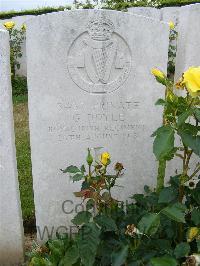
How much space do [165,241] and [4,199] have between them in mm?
1078

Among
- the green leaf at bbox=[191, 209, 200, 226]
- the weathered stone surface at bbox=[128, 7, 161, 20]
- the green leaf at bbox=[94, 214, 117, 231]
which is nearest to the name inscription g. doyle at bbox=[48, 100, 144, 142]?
the green leaf at bbox=[94, 214, 117, 231]

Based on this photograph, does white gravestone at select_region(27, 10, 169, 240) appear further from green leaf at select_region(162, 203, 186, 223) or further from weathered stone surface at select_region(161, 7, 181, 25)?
weathered stone surface at select_region(161, 7, 181, 25)

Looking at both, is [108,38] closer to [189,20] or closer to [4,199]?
[189,20]

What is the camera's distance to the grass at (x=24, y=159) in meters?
3.35

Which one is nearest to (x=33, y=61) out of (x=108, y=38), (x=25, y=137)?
(x=108, y=38)

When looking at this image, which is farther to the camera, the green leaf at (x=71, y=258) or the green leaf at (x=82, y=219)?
the green leaf at (x=71, y=258)

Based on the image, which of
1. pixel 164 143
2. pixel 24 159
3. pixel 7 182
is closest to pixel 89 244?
pixel 164 143

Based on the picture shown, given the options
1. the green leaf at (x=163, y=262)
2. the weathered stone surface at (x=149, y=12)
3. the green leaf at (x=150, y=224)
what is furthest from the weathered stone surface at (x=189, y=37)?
the weathered stone surface at (x=149, y=12)

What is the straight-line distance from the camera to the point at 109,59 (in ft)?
8.04

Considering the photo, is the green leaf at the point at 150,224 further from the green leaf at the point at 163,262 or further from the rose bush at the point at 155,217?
the green leaf at the point at 163,262

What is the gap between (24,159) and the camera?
178 inches

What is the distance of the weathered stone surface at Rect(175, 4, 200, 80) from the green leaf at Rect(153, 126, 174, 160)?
106cm

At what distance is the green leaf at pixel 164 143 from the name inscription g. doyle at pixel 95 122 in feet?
2.86

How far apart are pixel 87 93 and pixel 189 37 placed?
75cm
